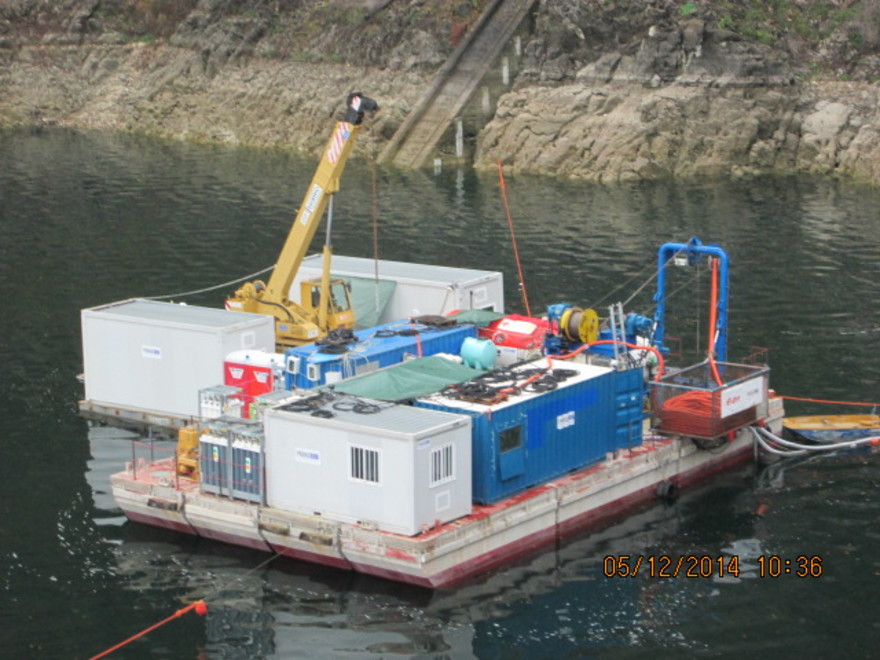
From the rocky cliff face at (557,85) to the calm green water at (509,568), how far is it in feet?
13.0

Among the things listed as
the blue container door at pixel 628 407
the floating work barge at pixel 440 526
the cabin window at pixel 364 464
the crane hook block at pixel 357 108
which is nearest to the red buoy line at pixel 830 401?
the floating work barge at pixel 440 526

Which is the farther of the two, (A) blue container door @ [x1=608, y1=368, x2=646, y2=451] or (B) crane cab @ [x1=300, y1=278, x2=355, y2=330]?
(B) crane cab @ [x1=300, y1=278, x2=355, y2=330]

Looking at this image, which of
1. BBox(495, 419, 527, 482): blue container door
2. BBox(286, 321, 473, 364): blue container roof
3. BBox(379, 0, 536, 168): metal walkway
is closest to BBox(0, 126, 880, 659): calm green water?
BBox(495, 419, 527, 482): blue container door

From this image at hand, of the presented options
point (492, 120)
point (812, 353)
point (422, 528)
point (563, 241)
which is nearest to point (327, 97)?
point (492, 120)

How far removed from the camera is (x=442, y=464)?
126 feet

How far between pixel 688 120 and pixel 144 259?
1405 inches

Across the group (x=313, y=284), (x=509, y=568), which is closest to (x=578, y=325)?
(x=313, y=284)

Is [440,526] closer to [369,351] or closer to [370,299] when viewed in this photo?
[369,351]

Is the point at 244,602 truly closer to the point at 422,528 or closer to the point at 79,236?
the point at 422,528

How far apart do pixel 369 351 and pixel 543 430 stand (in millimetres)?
7554

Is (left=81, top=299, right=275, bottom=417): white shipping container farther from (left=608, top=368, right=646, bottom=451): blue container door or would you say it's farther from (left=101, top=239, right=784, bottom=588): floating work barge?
(left=608, top=368, right=646, bottom=451): blue container door

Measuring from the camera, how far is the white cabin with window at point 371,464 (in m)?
37.7

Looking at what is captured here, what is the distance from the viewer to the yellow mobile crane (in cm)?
5297

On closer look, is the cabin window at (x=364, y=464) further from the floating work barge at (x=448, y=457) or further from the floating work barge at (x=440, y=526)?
the floating work barge at (x=440, y=526)
